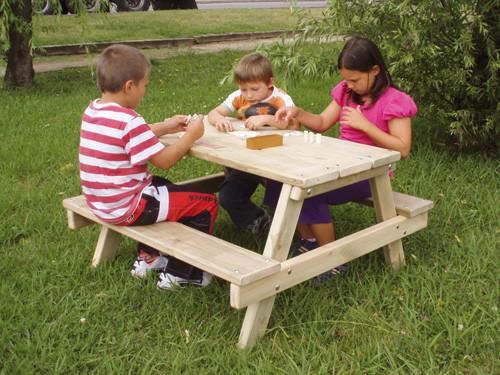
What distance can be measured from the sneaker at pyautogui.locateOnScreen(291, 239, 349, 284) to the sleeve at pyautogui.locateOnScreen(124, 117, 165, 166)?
1019 mm

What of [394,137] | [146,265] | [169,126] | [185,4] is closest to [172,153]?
[169,126]

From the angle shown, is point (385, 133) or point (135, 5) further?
point (135, 5)

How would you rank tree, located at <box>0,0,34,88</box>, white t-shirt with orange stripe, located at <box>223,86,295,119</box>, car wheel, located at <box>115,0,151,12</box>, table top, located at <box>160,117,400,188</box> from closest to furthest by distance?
table top, located at <box>160,117,400,188</box>, white t-shirt with orange stripe, located at <box>223,86,295,119</box>, tree, located at <box>0,0,34,88</box>, car wheel, located at <box>115,0,151,12</box>

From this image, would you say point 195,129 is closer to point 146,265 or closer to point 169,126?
point 169,126

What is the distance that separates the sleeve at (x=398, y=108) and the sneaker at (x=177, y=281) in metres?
1.22

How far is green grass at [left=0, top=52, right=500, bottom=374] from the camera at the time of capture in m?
2.73

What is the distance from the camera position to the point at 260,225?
13.0ft

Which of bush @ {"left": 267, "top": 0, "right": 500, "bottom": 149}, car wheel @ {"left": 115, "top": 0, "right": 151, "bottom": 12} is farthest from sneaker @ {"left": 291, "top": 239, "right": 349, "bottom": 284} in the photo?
car wheel @ {"left": 115, "top": 0, "right": 151, "bottom": 12}

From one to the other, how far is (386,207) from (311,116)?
29.0 inches

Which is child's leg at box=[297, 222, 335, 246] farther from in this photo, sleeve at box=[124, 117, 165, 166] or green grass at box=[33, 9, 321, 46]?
green grass at box=[33, 9, 321, 46]

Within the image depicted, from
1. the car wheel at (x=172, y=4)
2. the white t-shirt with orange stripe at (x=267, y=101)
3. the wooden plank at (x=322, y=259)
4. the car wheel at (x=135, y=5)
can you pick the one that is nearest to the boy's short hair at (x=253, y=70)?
the white t-shirt with orange stripe at (x=267, y=101)

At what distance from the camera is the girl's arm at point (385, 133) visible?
11.0ft

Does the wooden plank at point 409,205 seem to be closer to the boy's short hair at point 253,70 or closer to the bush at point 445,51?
the boy's short hair at point 253,70

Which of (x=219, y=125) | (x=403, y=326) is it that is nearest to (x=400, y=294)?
(x=403, y=326)
